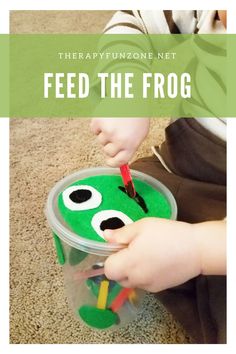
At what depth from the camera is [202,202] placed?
1.68 ft

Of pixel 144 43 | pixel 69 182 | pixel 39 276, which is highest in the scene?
pixel 144 43

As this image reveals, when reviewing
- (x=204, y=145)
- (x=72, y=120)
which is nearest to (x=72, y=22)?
(x=72, y=120)

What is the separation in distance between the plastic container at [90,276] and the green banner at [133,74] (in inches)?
3.1

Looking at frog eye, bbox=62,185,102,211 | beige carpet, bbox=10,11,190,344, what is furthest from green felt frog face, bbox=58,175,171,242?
beige carpet, bbox=10,11,190,344

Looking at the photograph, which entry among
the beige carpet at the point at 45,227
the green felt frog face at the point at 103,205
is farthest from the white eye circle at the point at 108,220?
the beige carpet at the point at 45,227

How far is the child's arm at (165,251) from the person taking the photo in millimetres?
444

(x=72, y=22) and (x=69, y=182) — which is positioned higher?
(x=72, y=22)

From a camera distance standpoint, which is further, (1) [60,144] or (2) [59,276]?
(1) [60,144]

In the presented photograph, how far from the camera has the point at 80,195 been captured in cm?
50

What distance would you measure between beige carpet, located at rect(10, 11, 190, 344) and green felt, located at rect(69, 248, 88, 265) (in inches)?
2.9

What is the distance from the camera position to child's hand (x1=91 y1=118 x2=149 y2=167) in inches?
18.9

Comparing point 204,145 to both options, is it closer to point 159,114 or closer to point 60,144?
point 159,114

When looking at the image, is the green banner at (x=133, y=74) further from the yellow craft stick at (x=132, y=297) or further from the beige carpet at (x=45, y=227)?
the yellow craft stick at (x=132, y=297)
